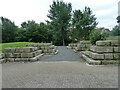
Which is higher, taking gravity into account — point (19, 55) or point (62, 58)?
point (19, 55)

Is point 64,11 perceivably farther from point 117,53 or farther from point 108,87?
point 108,87

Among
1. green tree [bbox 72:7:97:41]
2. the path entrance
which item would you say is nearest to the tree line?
green tree [bbox 72:7:97:41]

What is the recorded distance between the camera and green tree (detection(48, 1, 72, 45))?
25.7 metres

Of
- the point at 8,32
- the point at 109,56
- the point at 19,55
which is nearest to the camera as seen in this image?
the point at 109,56

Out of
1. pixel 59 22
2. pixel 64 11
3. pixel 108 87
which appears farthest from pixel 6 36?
pixel 108 87

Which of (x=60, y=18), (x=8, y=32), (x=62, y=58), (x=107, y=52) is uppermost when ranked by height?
(x=60, y=18)

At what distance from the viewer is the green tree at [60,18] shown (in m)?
25.7

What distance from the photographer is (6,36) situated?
89.5 ft

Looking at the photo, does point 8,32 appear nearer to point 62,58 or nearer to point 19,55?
point 19,55

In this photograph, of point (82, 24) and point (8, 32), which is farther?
point (8, 32)

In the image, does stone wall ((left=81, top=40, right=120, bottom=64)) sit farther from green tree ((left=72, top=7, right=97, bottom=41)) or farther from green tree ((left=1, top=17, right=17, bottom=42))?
green tree ((left=1, top=17, right=17, bottom=42))

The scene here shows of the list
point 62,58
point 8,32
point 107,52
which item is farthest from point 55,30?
point 107,52

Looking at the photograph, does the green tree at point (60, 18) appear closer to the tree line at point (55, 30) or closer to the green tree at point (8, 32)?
the tree line at point (55, 30)

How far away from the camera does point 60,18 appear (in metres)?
25.9
